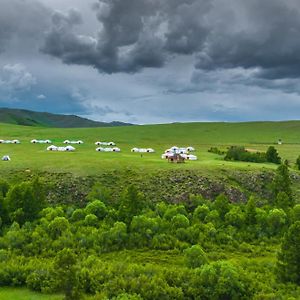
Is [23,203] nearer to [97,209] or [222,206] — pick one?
[97,209]

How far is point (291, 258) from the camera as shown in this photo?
5734cm

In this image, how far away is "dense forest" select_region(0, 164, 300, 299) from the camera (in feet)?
176

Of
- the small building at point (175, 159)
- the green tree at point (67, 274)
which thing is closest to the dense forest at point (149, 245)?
the green tree at point (67, 274)

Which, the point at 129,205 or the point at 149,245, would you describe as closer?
the point at 149,245

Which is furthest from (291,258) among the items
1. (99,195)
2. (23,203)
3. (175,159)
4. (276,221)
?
(175,159)

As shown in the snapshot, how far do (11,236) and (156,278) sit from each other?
83.6ft

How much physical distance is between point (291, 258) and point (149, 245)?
2298 centimetres

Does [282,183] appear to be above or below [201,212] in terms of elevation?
above

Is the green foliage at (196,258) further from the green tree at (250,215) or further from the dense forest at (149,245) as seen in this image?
the green tree at (250,215)

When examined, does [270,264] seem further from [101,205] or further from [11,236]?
[11,236]

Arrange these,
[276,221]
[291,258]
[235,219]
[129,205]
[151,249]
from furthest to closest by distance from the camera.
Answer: [235,219]
[129,205]
[276,221]
[151,249]
[291,258]

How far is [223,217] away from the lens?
7925 cm

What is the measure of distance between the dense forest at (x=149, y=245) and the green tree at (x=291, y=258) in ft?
0.41

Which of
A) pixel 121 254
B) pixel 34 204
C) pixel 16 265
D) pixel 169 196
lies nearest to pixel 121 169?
pixel 169 196
